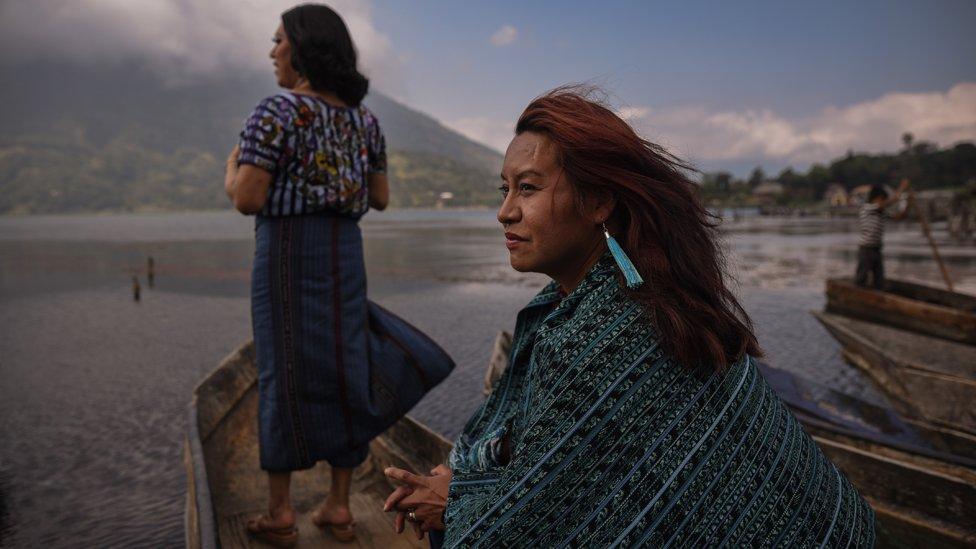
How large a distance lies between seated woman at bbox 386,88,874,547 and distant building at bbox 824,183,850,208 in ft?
320

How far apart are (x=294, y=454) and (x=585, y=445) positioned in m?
1.88

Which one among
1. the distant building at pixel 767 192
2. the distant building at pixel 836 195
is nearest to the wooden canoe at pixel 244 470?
the distant building at pixel 836 195

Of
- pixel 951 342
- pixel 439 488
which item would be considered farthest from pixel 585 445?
pixel 951 342

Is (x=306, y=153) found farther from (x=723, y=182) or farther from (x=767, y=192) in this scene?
(x=723, y=182)

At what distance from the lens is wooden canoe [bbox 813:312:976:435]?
19.9 ft

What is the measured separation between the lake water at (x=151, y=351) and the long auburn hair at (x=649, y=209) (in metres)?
0.45

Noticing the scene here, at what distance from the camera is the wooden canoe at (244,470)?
2.88 metres

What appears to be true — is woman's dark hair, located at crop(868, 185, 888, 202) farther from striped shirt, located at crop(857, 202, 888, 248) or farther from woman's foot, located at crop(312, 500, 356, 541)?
woman's foot, located at crop(312, 500, 356, 541)

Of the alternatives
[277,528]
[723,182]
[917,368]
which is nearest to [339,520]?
[277,528]

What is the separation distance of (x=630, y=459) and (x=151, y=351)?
11860mm

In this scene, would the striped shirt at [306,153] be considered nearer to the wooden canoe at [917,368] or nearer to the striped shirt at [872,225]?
the wooden canoe at [917,368]

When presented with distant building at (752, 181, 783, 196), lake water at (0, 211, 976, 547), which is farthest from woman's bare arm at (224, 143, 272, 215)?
distant building at (752, 181, 783, 196)

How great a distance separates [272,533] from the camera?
2.82m

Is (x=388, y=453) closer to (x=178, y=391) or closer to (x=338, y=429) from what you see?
(x=338, y=429)
